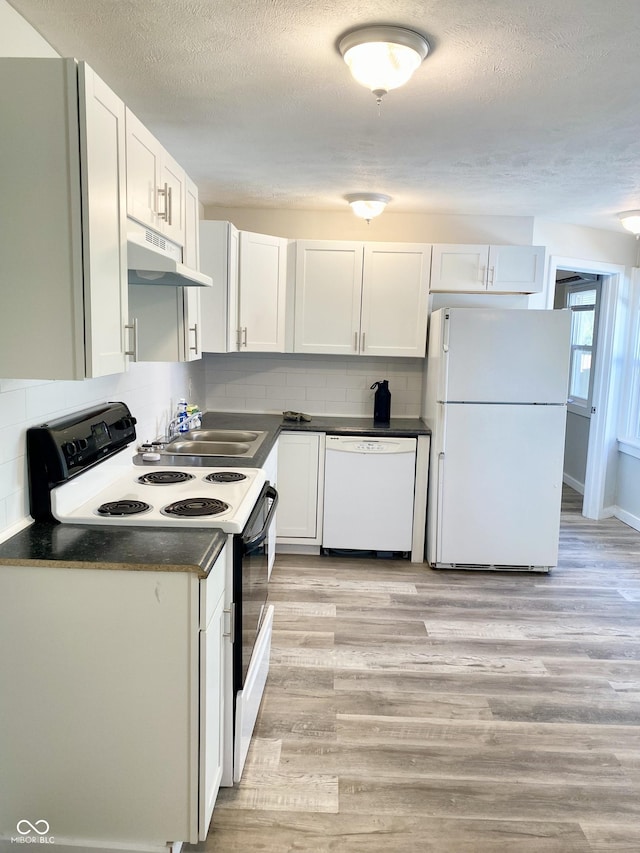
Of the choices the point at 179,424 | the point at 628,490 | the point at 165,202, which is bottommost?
the point at 628,490

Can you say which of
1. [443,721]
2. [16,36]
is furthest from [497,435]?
[16,36]

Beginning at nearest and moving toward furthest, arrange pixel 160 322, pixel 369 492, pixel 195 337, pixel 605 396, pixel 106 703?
pixel 106 703 → pixel 160 322 → pixel 195 337 → pixel 369 492 → pixel 605 396

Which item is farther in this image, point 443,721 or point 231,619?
point 443,721

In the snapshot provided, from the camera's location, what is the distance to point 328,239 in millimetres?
4375

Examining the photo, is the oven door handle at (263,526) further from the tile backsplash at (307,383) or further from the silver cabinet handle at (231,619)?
the tile backsplash at (307,383)

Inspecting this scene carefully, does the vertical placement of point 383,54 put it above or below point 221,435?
above

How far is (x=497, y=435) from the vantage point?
3807mm

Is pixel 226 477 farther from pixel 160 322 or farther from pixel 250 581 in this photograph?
pixel 160 322

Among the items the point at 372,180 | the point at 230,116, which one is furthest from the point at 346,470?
the point at 230,116

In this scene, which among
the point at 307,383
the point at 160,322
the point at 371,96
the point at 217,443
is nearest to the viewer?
the point at 371,96

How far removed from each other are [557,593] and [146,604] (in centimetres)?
288

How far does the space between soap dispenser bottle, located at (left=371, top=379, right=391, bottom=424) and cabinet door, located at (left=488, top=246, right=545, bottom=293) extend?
1013 millimetres

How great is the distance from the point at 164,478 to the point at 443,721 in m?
1.49

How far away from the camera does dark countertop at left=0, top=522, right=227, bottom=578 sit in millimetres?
1592
